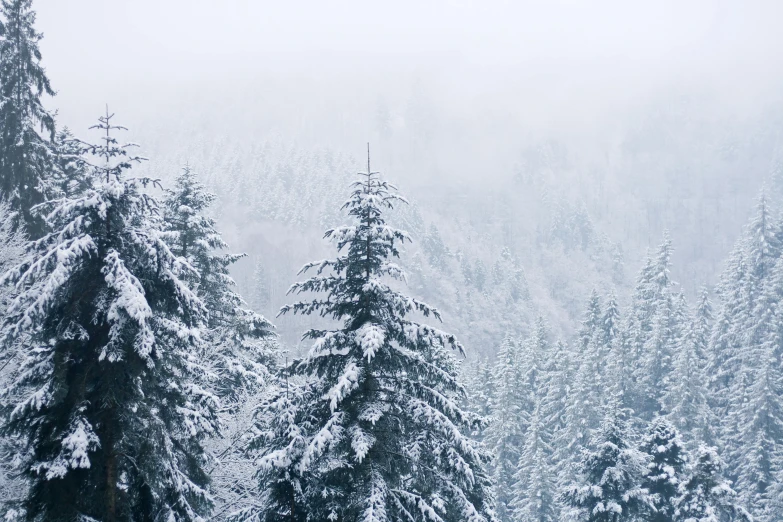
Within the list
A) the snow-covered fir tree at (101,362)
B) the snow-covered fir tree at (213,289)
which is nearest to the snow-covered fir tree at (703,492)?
the snow-covered fir tree at (213,289)

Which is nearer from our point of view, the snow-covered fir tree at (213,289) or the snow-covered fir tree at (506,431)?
→ the snow-covered fir tree at (213,289)

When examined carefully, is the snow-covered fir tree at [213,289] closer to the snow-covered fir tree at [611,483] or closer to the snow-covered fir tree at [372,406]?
the snow-covered fir tree at [372,406]

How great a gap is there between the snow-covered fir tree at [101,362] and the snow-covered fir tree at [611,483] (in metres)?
17.1

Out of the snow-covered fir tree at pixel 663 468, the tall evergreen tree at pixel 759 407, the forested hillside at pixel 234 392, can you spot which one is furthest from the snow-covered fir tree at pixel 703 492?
the tall evergreen tree at pixel 759 407

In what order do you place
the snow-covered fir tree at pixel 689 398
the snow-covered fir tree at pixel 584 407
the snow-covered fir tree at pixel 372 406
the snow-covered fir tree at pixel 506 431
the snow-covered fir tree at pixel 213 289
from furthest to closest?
the snow-covered fir tree at pixel 506 431
the snow-covered fir tree at pixel 584 407
the snow-covered fir tree at pixel 689 398
the snow-covered fir tree at pixel 213 289
the snow-covered fir tree at pixel 372 406

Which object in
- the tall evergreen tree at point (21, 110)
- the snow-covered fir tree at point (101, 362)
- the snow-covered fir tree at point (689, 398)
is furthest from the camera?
the snow-covered fir tree at point (689, 398)

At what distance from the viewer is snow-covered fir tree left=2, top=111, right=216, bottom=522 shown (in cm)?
802

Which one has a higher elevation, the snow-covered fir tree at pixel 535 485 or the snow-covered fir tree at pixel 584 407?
the snow-covered fir tree at pixel 584 407

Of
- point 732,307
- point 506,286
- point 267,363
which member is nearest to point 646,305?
point 732,307

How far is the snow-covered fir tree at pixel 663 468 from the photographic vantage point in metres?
20.8

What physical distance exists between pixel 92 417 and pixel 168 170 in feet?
631

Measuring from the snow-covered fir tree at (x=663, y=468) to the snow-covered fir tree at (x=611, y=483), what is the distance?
352 mm

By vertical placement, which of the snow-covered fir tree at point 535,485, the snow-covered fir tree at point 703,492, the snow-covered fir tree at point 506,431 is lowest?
the snow-covered fir tree at point 703,492

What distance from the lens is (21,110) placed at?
57.3 feet
